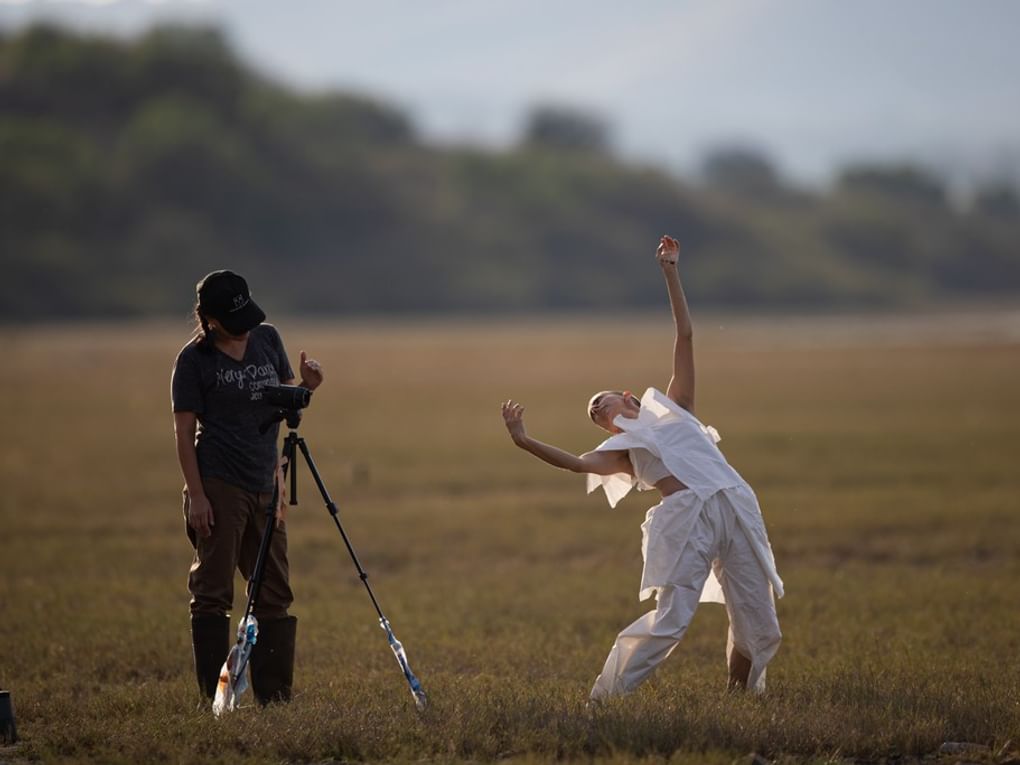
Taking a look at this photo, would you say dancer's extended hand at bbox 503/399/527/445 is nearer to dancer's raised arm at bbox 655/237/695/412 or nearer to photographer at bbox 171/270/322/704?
dancer's raised arm at bbox 655/237/695/412

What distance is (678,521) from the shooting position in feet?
25.2

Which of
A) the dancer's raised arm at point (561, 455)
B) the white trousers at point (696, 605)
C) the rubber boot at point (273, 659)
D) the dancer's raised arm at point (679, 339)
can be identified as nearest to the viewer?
the dancer's raised arm at point (561, 455)

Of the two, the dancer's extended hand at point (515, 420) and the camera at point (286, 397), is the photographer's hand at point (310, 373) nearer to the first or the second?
the camera at point (286, 397)

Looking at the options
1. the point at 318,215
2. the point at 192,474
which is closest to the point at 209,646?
the point at 192,474

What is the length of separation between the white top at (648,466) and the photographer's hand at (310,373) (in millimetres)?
1810

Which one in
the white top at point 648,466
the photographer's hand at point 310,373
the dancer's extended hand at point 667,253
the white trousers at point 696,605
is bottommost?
the white trousers at point 696,605

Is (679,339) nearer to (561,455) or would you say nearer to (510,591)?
(561,455)

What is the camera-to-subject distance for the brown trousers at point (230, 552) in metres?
7.93

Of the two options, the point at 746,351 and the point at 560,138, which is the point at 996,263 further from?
the point at 746,351

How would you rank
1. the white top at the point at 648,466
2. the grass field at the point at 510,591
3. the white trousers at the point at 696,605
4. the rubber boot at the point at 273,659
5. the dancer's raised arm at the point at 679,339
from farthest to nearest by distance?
1. the rubber boot at the point at 273,659
2. the dancer's raised arm at the point at 679,339
3. the white top at the point at 648,466
4. the white trousers at the point at 696,605
5. the grass field at the point at 510,591

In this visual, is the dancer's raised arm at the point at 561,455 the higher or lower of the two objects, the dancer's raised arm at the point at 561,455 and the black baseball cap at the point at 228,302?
the lower

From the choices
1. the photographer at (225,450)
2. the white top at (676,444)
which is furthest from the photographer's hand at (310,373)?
the white top at (676,444)

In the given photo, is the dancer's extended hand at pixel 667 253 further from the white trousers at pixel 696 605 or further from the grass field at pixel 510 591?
the grass field at pixel 510 591

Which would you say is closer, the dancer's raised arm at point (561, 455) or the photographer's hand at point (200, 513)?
the dancer's raised arm at point (561, 455)
